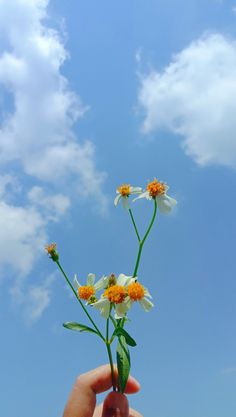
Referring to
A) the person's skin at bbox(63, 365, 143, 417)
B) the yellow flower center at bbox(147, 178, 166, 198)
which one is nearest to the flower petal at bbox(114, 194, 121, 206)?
the yellow flower center at bbox(147, 178, 166, 198)

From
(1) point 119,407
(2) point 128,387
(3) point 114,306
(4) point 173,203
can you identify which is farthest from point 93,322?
(4) point 173,203

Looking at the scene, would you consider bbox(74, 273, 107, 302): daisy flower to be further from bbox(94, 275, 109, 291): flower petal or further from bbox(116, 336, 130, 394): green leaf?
bbox(116, 336, 130, 394): green leaf

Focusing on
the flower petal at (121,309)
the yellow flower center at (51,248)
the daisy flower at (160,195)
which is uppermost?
the daisy flower at (160,195)

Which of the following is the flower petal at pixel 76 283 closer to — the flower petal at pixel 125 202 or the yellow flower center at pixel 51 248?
the yellow flower center at pixel 51 248

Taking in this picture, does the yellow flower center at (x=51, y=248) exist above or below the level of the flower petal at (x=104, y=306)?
above

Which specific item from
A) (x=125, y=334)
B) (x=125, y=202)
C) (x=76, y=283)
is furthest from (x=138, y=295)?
(x=125, y=202)

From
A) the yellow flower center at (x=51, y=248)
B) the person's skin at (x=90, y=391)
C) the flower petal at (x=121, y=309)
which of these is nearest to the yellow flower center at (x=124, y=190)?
the yellow flower center at (x=51, y=248)

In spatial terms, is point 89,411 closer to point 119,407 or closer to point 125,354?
point 119,407
